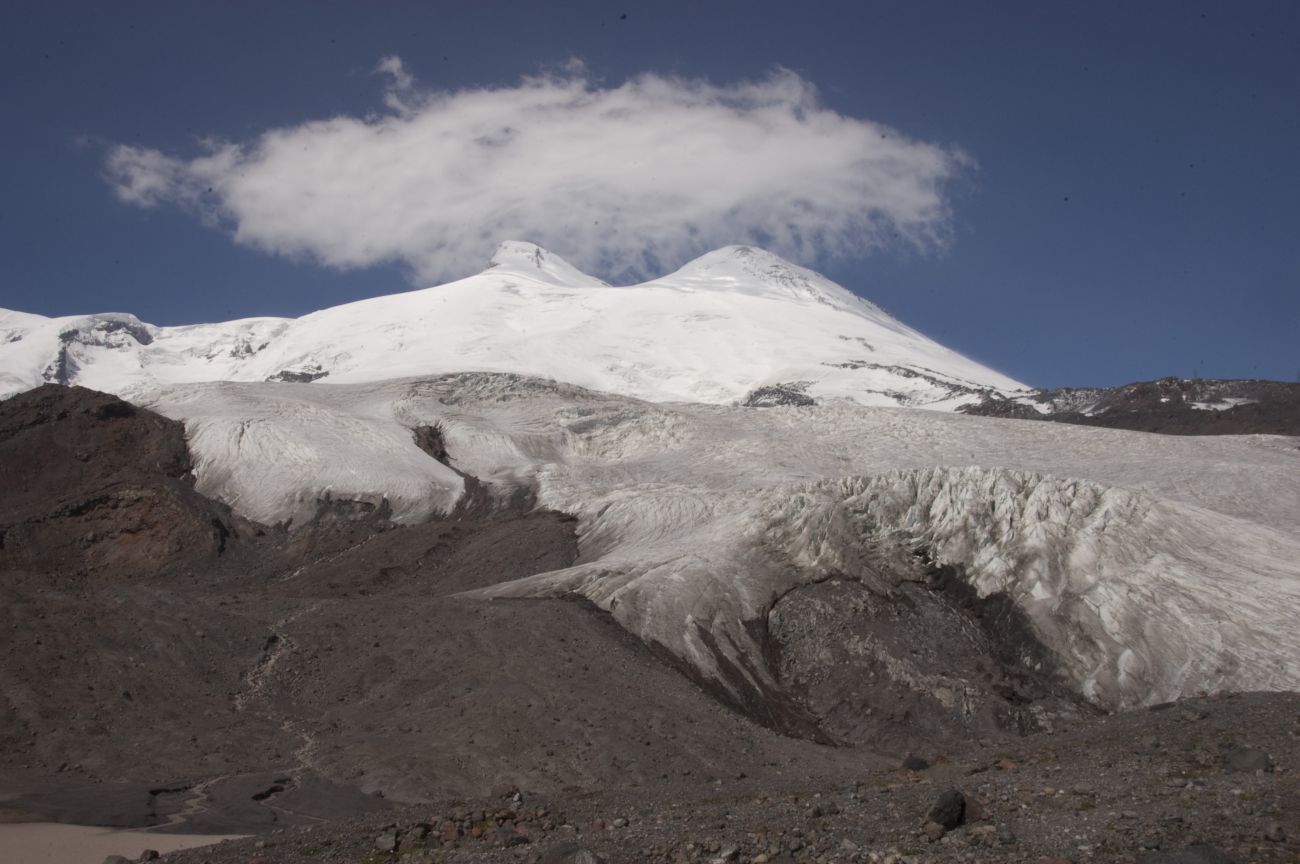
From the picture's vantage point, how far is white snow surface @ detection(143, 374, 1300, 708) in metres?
34.0

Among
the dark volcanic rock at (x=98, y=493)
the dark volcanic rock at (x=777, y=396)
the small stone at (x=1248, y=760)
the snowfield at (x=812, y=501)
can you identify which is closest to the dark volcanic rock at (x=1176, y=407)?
the dark volcanic rock at (x=777, y=396)

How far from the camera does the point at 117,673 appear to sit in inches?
1065

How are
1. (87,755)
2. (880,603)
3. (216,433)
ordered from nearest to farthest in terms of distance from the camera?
(87,755) → (880,603) → (216,433)

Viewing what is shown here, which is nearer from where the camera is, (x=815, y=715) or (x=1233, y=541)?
(x=815, y=715)

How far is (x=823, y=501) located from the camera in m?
41.3

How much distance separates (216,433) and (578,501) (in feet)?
73.8

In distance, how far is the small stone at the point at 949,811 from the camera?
12.8 m

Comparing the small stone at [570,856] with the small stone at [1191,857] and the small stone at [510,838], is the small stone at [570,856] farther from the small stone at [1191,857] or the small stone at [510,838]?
the small stone at [1191,857]

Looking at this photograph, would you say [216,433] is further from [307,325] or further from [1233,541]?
[307,325]

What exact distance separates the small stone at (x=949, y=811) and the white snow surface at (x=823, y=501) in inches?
768

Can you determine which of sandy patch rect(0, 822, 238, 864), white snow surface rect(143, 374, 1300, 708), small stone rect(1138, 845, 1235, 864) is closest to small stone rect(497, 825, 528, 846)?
sandy patch rect(0, 822, 238, 864)

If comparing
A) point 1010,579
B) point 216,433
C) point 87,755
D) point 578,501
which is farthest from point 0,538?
point 1010,579

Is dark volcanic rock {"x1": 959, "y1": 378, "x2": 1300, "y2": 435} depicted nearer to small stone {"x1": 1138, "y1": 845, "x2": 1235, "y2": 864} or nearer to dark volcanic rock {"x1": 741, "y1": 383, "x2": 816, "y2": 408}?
dark volcanic rock {"x1": 741, "y1": 383, "x2": 816, "y2": 408}

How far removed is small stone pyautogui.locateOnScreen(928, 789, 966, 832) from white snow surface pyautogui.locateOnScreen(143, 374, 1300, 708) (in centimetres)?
1952
